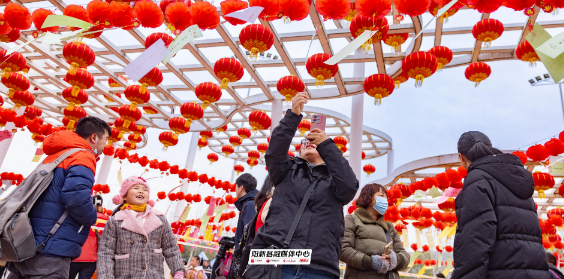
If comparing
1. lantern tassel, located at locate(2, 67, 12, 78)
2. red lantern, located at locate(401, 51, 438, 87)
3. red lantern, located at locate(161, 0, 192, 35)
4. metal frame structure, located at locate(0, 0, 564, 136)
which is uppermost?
metal frame structure, located at locate(0, 0, 564, 136)

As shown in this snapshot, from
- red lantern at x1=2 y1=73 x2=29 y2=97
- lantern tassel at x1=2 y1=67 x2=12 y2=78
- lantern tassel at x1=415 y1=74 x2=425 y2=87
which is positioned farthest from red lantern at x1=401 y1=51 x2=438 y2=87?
red lantern at x1=2 y1=73 x2=29 y2=97

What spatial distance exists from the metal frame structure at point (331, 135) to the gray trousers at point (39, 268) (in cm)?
1010

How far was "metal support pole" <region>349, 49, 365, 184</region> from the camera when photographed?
972 cm

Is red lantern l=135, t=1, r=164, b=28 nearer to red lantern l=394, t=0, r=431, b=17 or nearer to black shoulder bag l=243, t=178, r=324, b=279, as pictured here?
red lantern l=394, t=0, r=431, b=17

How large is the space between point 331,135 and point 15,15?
482 inches

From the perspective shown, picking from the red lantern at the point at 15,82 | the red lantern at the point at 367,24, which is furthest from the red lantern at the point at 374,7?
the red lantern at the point at 15,82

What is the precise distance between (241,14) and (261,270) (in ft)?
8.54

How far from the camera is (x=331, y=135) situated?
15.6m

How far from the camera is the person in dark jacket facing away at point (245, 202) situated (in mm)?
3062

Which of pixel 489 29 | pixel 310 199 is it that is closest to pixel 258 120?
pixel 489 29

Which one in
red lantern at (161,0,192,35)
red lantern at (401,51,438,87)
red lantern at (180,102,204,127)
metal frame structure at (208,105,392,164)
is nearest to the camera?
red lantern at (161,0,192,35)

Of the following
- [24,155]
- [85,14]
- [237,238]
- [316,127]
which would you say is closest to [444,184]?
[237,238]

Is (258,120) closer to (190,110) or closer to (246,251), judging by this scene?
(190,110)

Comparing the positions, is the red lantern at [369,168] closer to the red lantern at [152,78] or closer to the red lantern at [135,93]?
the red lantern at [135,93]
